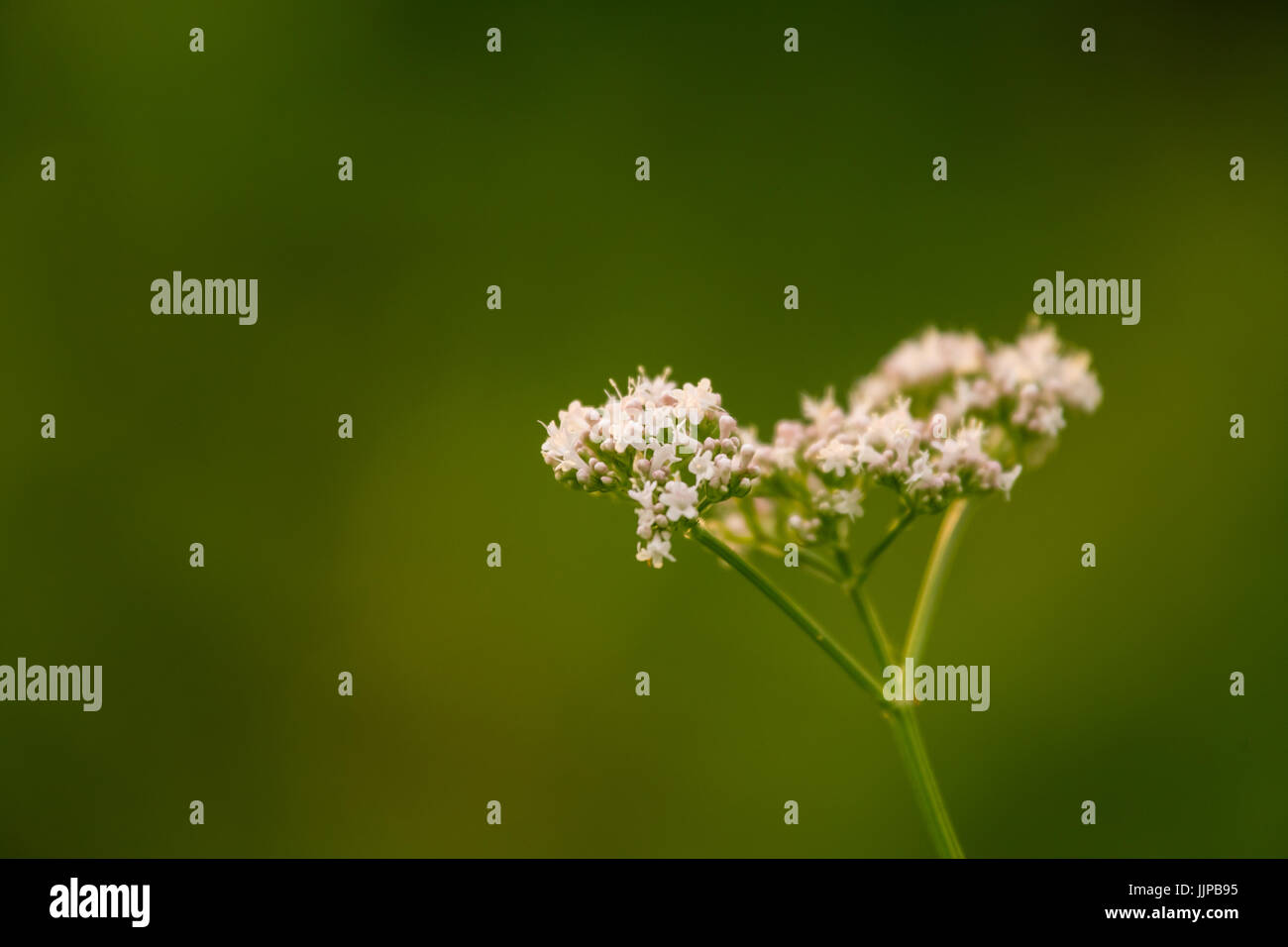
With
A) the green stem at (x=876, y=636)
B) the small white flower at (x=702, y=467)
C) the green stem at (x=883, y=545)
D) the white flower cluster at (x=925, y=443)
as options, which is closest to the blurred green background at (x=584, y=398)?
the white flower cluster at (x=925, y=443)

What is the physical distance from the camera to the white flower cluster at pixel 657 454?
2523 mm

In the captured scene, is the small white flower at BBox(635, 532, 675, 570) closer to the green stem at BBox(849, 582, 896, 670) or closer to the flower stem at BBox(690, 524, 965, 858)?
the flower stem at BBox(690, 524, 965, 858)

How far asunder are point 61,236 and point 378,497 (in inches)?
98.7

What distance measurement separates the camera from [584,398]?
6676mm

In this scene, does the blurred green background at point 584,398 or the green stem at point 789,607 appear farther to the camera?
the blurred green background at point 584,398

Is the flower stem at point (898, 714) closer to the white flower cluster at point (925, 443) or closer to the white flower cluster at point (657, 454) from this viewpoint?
the white flower cluster at point (657, 454)

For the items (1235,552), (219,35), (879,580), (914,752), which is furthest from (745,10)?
(914,752)

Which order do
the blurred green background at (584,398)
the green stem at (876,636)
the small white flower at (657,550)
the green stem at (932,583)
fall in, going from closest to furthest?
the small white flower at (657,550), the green stem at (876,636), the green stem at (932,583), the blurred green background at (584,398)

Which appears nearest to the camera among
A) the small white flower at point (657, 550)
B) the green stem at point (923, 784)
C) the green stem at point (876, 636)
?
the green stem at point (923, 784)

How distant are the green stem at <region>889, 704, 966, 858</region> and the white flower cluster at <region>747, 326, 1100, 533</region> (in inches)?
22.2

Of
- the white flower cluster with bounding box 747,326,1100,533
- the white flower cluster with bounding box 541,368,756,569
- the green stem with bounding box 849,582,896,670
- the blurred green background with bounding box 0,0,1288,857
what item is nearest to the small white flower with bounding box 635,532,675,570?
the white flower cluster with bounding box 541,368,756,569

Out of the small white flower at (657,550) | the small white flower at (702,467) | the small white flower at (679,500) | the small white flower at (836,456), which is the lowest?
the small white flower at (657,550)

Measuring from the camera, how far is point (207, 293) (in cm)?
693

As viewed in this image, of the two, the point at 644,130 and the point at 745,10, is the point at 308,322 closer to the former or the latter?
the point at 644,130
